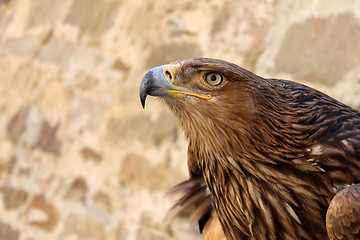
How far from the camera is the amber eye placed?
92cm

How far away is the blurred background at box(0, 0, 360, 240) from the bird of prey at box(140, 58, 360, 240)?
0.63m

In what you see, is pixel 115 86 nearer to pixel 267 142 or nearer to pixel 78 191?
pixel 78 191

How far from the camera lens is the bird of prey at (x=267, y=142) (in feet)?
2.97

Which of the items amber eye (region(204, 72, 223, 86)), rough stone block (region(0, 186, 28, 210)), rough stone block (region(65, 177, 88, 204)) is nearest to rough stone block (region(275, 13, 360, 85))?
amber eye (region(204, 72, 223, 86))

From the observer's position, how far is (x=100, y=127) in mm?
2330

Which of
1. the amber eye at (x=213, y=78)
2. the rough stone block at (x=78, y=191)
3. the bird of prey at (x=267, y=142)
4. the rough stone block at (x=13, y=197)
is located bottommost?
the bird of prey at (x=267, y=142)

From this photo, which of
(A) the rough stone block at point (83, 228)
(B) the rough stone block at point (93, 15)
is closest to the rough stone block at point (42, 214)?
(A) the rough stone block at point (83, 228)

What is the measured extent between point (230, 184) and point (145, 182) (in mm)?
1126

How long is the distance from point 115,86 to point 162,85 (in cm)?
144

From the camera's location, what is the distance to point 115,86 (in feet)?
7.60

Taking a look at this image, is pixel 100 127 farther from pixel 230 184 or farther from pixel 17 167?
pixel 230 184

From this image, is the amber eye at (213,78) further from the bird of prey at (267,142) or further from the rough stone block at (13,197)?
the rough stone block at (13,197)

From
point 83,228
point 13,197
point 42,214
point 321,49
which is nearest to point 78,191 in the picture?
point 83,228

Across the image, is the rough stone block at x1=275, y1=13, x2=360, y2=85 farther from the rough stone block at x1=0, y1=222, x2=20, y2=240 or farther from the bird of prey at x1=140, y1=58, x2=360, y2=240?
the rough stone block at x1=0, y1=222, x2=20, y2=240
